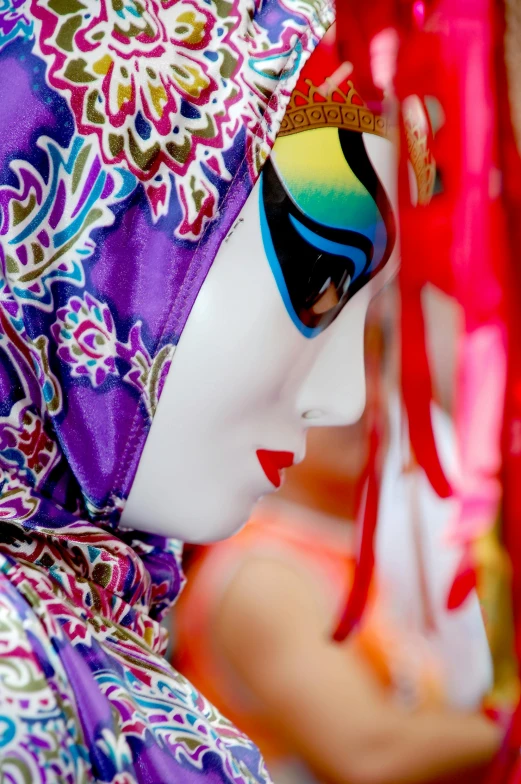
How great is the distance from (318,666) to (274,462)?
0.74m

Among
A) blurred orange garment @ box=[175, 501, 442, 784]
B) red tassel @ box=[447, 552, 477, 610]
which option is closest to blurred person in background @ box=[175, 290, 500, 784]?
blurred orange garment @ box=[175, 501, 442, 784]

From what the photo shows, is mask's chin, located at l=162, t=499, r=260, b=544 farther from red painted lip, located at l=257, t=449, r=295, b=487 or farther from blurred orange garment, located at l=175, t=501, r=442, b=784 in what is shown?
blurred orange garment, located at l=175, t=501, r=442, b=784

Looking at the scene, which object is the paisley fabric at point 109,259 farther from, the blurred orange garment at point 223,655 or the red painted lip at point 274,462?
the blurred orange garment at point 223,655

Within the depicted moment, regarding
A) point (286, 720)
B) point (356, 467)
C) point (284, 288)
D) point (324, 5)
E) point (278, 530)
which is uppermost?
point (324, 5)

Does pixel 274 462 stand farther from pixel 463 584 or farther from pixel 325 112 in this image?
pixel 463 584

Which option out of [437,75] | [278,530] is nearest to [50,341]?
[437,75]

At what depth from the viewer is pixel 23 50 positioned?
1.61 ft

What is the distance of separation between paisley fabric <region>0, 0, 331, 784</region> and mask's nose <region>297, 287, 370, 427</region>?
0.13 m

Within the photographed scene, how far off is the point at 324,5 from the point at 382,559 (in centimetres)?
102

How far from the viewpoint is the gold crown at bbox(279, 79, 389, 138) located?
1.72 feet

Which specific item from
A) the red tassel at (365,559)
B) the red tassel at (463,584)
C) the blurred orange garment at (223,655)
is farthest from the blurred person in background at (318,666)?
the red tassel at (365,559)

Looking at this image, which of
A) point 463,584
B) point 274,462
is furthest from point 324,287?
point 463,584

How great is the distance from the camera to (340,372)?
61 cm

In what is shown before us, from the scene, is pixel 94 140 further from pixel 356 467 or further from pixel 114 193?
pixel 356 467
